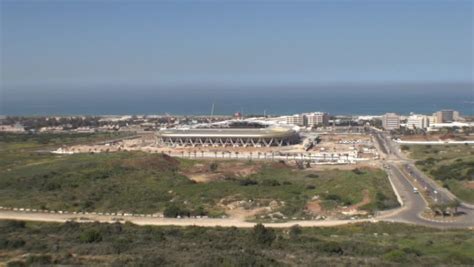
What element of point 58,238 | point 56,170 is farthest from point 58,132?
point 58,238

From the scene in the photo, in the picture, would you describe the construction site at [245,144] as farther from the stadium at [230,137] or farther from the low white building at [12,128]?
the low white building at [12,128]

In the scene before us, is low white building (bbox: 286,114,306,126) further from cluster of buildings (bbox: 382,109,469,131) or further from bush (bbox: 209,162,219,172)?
bush (bbox: 209,162,219,172)

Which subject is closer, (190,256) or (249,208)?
(190,256)

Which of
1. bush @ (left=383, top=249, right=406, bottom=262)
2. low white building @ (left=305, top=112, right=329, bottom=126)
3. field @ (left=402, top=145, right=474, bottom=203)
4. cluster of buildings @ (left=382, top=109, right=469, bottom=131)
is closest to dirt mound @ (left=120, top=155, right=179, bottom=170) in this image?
field @ (left=402, top=145, right=474, bottom=203)

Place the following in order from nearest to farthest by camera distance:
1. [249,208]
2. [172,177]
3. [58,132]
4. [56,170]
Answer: [249,208]
[172,177]
[56,170]
[58,132]

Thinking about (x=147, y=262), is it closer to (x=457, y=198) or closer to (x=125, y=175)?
(x=457, y=198)

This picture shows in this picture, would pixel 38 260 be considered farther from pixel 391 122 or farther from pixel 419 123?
pixel 419 123
